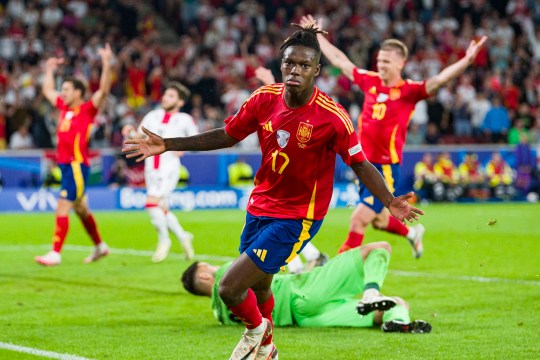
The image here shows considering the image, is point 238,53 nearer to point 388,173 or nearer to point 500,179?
point 500,179

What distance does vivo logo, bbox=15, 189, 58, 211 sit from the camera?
23.7m

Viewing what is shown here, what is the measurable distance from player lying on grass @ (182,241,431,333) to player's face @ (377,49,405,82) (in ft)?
9.60

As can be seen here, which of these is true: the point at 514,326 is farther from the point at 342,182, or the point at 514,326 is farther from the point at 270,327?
the point at 342,182

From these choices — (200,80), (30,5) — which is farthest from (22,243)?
(30,5)

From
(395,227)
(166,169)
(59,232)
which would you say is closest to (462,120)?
(166,169)

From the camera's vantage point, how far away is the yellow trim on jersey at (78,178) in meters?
12.8

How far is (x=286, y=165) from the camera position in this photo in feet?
21.1

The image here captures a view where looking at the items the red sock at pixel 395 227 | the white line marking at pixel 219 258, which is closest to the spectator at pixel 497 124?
the white line marking at pixel 219 258

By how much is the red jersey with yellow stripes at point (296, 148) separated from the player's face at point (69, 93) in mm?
6688

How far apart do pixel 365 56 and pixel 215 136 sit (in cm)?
2397

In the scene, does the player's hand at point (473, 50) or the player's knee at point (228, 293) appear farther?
the player's hand at point (473, 50)

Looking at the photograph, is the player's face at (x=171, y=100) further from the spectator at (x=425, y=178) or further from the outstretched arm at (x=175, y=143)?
the spectator at (x=425, y=178)

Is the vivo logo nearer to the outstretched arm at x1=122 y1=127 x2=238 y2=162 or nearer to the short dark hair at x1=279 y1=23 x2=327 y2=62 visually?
the outstretched arm at x1=122 y1=127 x2=238 y2=162

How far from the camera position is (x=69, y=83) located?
12820 millimetres
